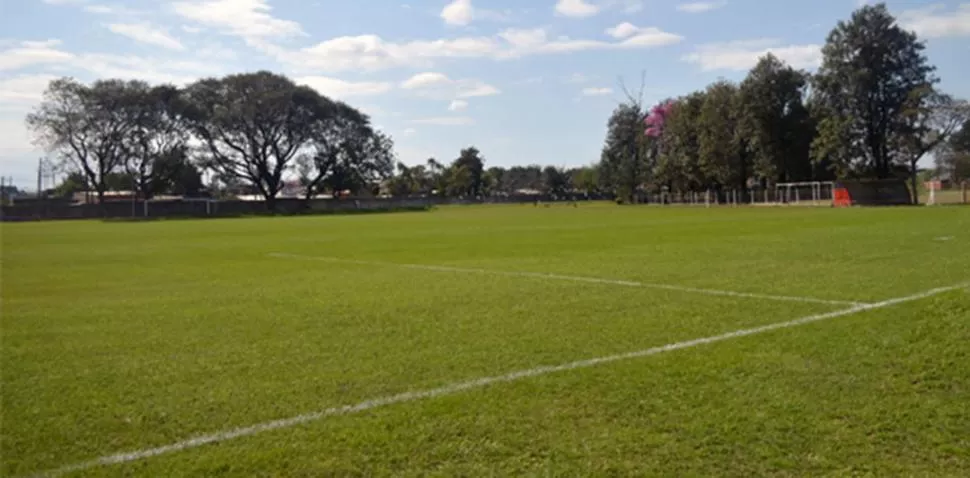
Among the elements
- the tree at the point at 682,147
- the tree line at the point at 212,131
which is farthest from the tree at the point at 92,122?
the tree at the point at 682,147

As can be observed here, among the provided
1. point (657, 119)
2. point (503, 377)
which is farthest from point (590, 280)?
point (657, 119)

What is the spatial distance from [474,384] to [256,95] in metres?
86.0

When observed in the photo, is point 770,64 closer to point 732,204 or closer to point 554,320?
point 732,204

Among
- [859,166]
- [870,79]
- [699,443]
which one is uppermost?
[870,79]

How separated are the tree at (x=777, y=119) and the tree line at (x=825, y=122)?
10cm

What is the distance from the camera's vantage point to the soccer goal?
65750mm

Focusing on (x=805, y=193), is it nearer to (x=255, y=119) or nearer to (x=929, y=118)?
(x=929, y=118)

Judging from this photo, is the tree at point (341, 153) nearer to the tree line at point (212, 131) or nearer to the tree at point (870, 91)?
the tree line at point (212, 131)

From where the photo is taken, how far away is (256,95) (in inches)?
3388

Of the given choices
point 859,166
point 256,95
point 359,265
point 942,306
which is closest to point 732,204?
point 859,166

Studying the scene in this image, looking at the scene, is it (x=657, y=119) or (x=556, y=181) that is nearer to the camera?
(x=657, y=119)

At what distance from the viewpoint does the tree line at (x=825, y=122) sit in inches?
Result: 2503

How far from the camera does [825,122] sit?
6631 cm

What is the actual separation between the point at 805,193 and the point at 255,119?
191ft
